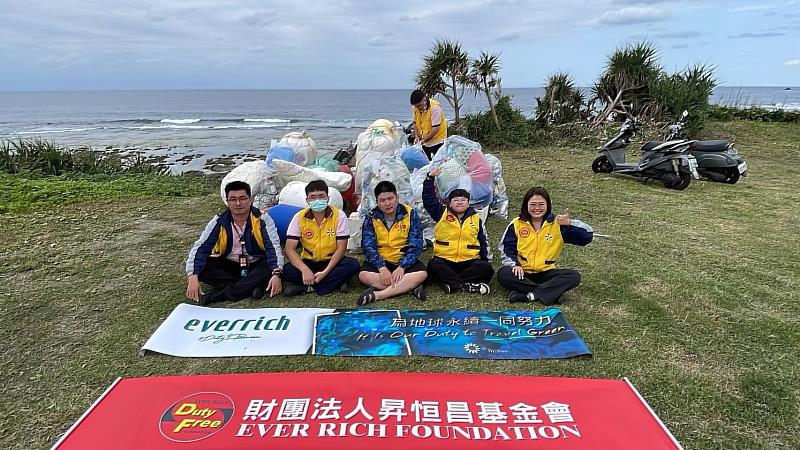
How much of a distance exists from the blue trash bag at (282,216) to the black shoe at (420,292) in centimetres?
153

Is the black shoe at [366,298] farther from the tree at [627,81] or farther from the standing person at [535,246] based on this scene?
the tree at [627,81]

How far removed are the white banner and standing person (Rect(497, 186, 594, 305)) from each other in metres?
1.41

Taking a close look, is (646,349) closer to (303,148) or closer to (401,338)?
(401,338)

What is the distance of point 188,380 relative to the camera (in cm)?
276

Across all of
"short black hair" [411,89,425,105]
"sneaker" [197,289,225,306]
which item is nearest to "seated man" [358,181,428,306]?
"sneaker" [197,289,225,306]

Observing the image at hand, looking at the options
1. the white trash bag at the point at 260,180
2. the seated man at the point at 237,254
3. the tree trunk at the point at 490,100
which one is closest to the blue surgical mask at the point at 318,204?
the seated man at the point at 237,254

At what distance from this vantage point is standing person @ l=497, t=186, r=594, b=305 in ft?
12.9

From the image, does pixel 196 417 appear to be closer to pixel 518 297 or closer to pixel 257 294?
pixel 257 294

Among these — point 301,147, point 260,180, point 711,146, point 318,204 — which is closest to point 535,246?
point 318,204

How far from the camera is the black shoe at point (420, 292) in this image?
3933 mm

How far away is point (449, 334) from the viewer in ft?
11.0

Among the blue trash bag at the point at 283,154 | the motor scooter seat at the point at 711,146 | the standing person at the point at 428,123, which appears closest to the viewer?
the blue trash bag at the point at 283,154

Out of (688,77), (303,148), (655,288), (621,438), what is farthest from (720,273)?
(688,77)

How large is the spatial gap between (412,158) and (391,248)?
2.26 m
